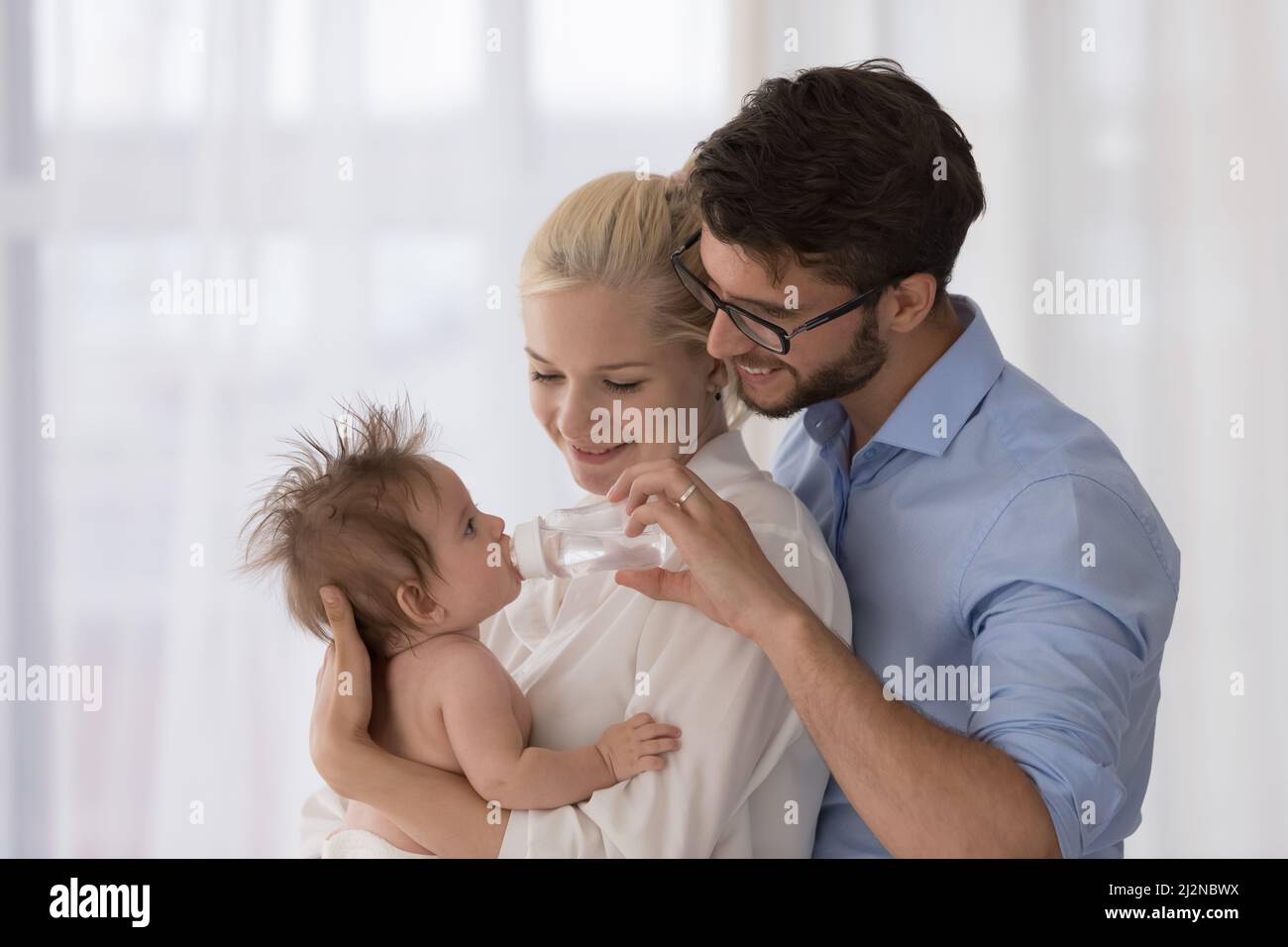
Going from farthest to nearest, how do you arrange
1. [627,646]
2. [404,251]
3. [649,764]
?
[404,251] → [627,646] → [649,764]

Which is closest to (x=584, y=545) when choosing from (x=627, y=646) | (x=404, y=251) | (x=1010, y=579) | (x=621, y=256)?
(x=627, y=646)

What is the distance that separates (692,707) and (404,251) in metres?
1.61

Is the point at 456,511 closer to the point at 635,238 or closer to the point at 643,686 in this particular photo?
the point at 643,686

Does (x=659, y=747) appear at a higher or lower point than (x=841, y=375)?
lower


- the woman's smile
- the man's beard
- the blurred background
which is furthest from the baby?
the blurred background

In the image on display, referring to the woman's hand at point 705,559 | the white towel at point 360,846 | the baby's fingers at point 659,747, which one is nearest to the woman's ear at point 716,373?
the woman's hand at point 705,559

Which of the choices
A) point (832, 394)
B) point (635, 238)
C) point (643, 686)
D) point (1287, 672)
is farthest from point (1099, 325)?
point (643, 686)

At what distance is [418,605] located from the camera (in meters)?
1.31

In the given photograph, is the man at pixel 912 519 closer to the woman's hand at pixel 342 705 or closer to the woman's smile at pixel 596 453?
the woman's smile at pixel 596 453

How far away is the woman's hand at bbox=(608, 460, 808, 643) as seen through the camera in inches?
47.2

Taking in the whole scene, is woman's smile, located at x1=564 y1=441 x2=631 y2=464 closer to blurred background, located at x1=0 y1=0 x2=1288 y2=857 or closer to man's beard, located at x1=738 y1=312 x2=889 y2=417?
man's beard, located at x1=738 y1=312 x2=889 y2=417

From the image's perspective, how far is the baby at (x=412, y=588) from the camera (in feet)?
4.10

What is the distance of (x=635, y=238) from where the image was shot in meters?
1.44

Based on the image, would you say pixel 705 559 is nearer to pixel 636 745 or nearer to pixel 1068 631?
pixel 636 745
